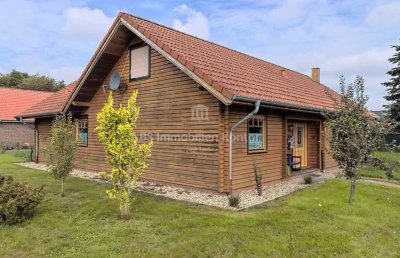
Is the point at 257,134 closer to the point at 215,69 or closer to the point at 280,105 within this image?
the point at 280,105

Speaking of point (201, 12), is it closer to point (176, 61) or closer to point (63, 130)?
point (176, 61)

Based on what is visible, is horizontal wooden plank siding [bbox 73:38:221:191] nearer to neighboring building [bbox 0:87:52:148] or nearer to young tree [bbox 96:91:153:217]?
young tree [bbox 96:91:153:217]

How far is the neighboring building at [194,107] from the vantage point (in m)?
8.86

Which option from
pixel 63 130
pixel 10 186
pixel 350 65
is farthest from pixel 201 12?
pixel 350 65

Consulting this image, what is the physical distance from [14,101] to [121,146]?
28.1m

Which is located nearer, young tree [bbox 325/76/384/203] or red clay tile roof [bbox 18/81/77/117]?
young tree [bbox 325/76/384/203]

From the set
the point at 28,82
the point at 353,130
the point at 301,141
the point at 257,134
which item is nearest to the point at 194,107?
the point at 257,134

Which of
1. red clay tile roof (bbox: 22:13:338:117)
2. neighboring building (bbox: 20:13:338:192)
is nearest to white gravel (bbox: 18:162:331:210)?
neighboring building (bbox: 20:13:338:192)

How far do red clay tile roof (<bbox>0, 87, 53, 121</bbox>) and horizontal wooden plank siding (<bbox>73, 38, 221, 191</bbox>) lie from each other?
68.3 feet

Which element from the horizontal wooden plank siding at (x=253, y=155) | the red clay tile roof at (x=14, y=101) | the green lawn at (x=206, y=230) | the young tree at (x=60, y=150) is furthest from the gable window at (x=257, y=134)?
the red clay tile roof at (x=14, y=101)

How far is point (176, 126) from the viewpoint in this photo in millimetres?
10109

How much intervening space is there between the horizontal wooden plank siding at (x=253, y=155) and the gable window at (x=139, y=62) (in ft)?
12.9

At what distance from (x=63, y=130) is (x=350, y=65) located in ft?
78.2

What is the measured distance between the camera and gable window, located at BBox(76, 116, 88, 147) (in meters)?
14.3
